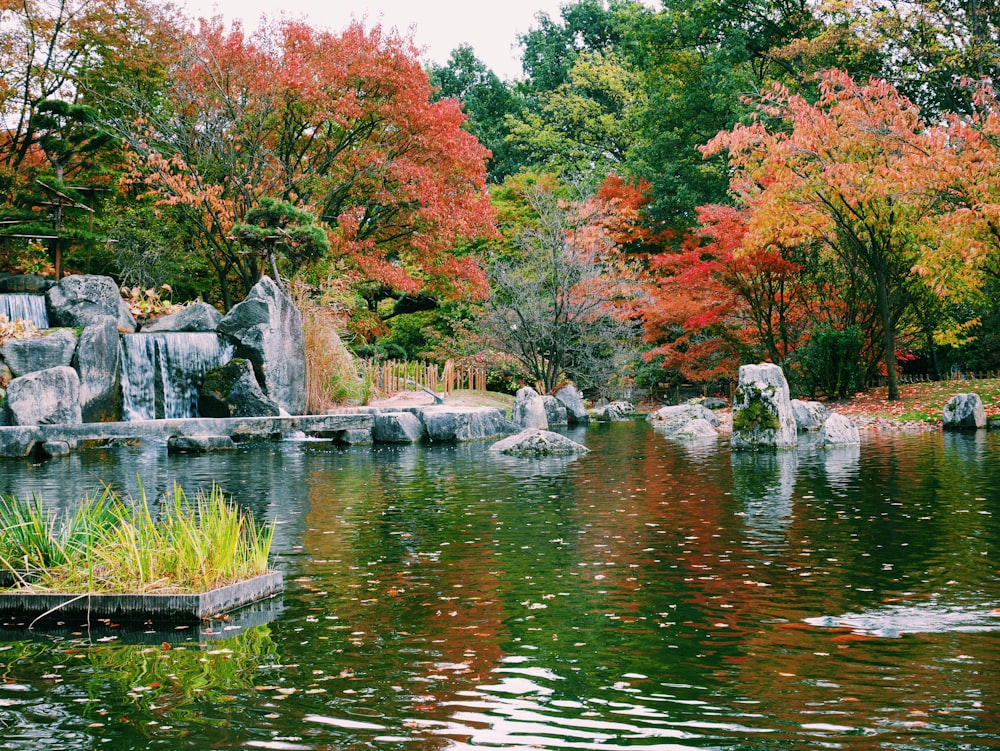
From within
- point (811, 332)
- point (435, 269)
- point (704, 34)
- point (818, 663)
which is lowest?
point (818, 663)

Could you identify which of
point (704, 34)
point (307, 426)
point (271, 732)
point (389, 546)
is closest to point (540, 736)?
point (271, 732)

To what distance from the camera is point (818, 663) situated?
4316 mm

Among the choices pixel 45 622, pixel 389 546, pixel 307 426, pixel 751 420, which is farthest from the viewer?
pixel 307 426

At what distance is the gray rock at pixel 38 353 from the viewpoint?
18.6 m

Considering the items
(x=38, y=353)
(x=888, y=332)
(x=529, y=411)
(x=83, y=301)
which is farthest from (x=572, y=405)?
(x=38, y=353)

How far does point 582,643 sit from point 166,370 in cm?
1733

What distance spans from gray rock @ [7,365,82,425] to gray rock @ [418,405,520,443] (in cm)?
694

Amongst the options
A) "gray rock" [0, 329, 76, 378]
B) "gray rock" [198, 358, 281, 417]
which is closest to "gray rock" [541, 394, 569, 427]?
"gray rock" [198, 358, 281, 417]

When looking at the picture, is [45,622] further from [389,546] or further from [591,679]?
[591,679]

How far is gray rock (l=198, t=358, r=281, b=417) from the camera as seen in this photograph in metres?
20.0

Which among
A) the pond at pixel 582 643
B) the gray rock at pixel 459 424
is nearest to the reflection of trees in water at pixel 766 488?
the pond at pixel 582 643

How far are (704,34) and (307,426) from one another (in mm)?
26496

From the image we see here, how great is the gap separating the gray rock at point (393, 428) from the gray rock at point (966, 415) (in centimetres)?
1097

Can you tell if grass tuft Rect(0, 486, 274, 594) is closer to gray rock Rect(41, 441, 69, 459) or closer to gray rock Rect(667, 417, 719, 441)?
gray rock Rect(41, 441, 69, 459)
